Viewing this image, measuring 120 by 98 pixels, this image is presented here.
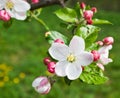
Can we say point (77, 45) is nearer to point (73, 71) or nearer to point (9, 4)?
point (73, 71)

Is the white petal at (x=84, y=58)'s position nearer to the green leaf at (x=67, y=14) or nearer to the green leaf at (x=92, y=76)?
the green leaf at (x=92, y=76)

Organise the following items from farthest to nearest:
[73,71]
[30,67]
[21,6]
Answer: [30,67], [21,6], [73,71]

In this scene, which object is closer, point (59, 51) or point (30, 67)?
point (59, 51)

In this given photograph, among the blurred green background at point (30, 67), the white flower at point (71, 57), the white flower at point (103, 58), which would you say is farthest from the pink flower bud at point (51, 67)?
the blurred green background at point (30, 67)

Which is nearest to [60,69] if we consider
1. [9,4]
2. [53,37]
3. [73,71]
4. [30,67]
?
[73,71]

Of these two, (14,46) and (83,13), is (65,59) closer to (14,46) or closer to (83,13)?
(83,13)
